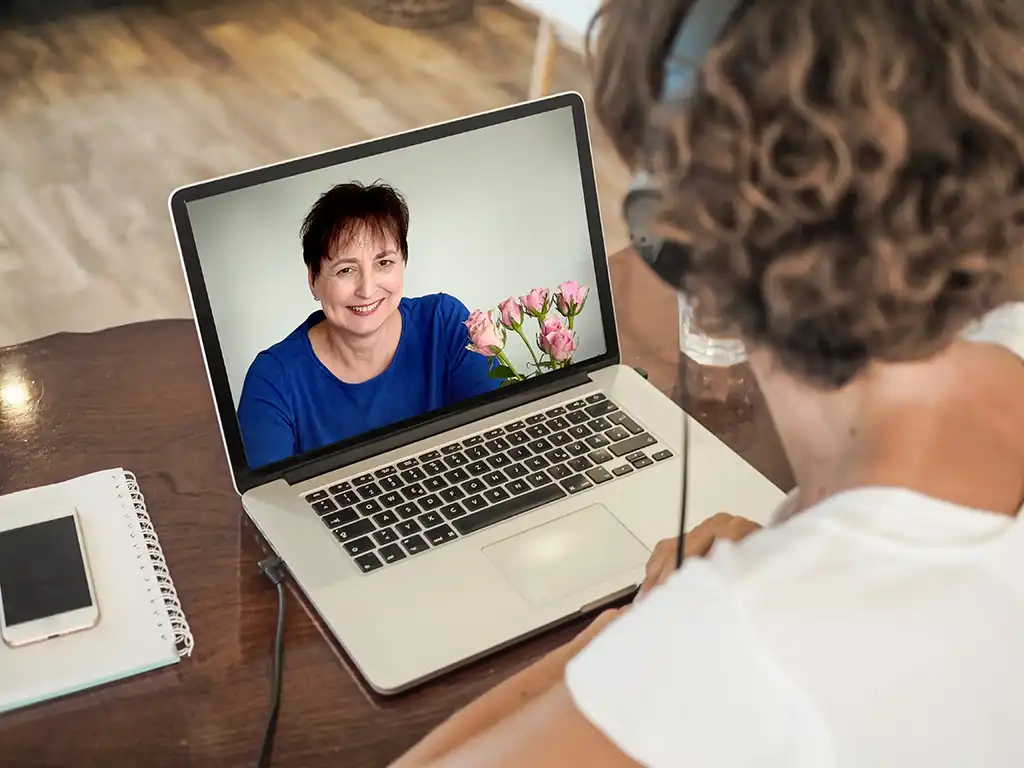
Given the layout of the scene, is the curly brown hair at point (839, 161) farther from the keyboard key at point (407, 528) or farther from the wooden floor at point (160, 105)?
the wooden floor at point (160, 105)

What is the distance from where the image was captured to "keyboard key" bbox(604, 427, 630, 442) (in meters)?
1.03

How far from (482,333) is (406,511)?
0.61ft

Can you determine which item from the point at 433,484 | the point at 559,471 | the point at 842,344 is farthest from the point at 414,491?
the point at 842,344

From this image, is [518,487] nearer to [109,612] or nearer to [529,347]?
[529,347]

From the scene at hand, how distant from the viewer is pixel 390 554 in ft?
2.94

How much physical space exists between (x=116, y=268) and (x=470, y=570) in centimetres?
210

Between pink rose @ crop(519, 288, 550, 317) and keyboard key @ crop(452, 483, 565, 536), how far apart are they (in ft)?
0.59

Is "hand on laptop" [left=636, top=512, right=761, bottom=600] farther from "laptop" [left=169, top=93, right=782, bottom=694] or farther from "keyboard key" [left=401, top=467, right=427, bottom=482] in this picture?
"keyboard key" [left=401, top=467, right=427, bottom=482]

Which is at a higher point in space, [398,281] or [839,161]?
[839,161]

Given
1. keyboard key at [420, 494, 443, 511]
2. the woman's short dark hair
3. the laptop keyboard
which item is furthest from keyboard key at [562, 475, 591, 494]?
the woman's short dark hair

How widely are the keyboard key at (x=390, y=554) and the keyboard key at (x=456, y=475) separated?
9 centimetres

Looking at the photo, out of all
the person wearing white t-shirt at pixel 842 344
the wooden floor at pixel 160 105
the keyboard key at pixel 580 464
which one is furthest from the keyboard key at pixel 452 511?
the wooden floor at pixel 160 105

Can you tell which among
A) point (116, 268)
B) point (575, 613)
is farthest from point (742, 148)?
point (116, 268)

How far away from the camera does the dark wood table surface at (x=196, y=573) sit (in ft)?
2.50
